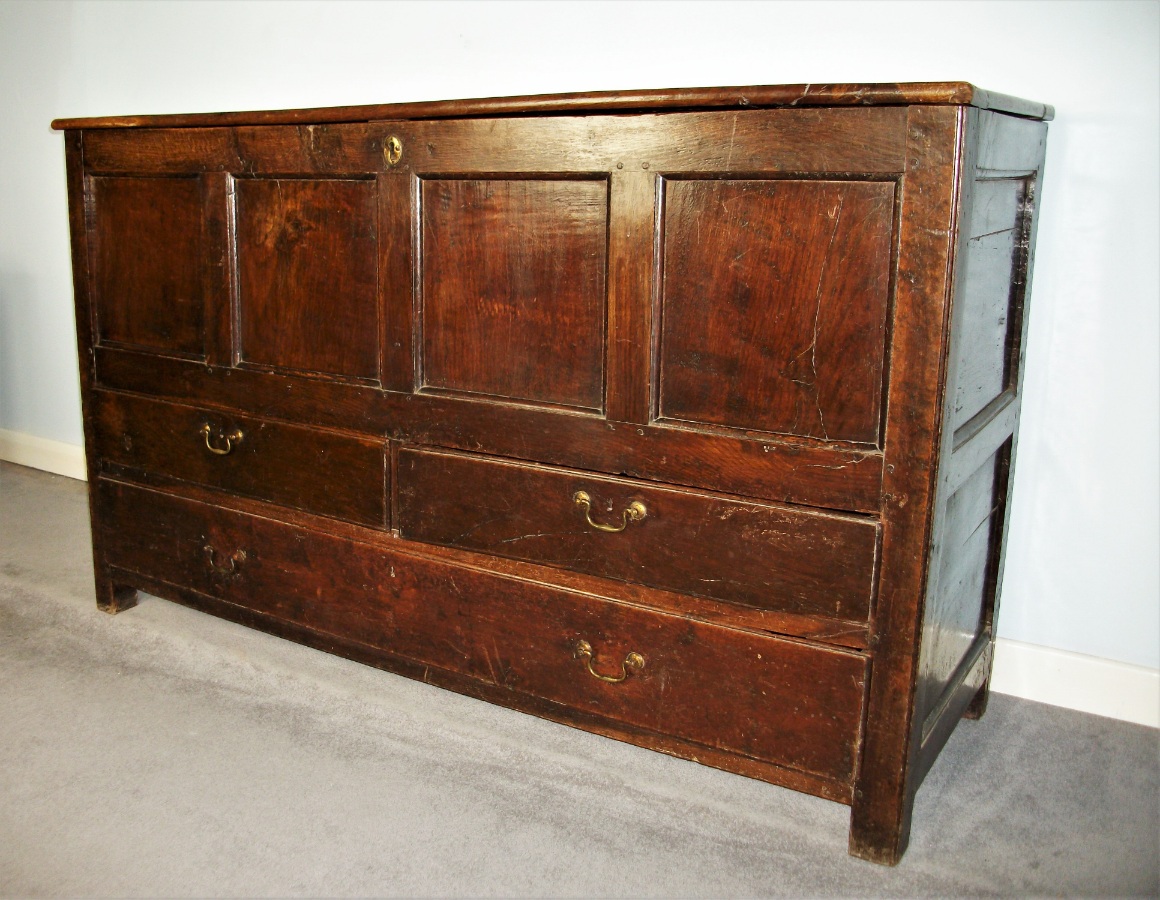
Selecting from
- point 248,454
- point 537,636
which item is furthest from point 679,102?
point 248,454

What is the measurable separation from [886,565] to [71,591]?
1955 mm

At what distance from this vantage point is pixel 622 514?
169 centimetres

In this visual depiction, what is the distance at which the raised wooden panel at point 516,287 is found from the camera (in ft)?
5.43

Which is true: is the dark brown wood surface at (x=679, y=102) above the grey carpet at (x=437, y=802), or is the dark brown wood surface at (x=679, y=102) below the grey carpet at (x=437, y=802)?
above

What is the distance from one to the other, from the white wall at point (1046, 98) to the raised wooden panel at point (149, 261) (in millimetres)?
721

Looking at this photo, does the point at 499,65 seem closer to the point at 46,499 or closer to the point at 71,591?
the point at 71,591

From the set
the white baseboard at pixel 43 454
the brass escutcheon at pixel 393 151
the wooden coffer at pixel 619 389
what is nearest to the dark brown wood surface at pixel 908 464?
the wooden coffer at pixel 619 389

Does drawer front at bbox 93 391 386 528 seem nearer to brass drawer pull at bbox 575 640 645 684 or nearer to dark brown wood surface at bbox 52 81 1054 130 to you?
brass drawer pull at bbox 575 640 645 684

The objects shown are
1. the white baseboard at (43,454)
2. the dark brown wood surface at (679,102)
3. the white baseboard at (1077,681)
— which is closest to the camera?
the dark brown wood surface at (679,102)

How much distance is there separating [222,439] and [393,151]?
703 millimetres

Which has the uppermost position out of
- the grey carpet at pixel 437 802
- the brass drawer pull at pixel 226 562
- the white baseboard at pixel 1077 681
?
the brass drawer pull at pixel 226 562

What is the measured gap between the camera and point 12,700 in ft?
6.75

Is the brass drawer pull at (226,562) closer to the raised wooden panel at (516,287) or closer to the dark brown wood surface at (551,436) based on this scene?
the dark brown wood surface at (551,436)

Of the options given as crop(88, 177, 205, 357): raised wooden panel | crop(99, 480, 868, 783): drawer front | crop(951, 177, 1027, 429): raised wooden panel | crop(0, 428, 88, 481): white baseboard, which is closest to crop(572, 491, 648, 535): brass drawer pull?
crop(99, 480, 868, 783): drawer front
